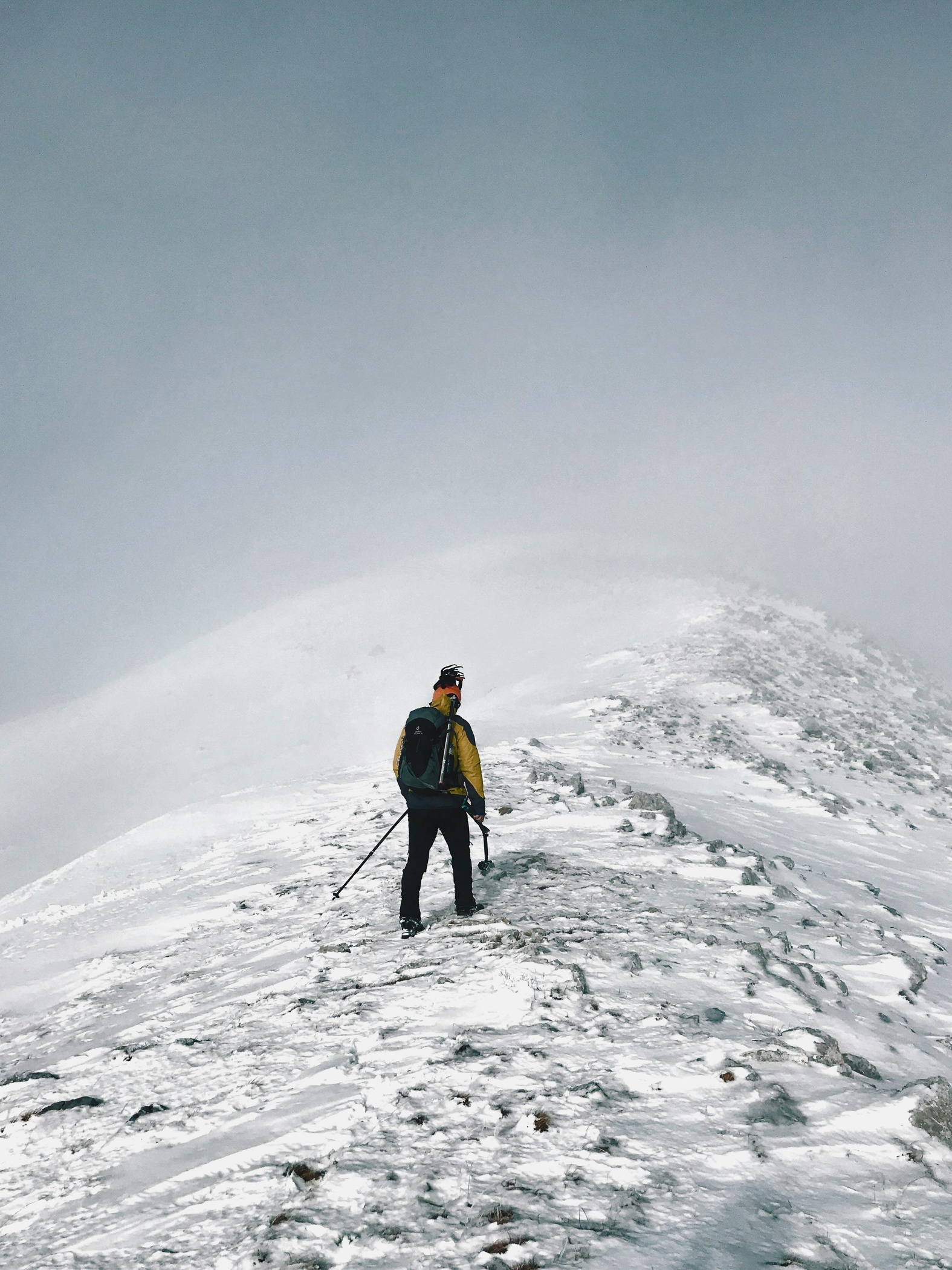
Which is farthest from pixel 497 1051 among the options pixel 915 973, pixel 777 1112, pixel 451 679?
pixel 915 973

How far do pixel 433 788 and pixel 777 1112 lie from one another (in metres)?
4.03

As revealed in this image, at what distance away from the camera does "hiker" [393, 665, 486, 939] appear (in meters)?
7.37

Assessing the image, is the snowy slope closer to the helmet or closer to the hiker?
the helmet

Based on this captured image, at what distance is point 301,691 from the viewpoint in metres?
38.5

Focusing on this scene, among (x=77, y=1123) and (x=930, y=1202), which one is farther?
(x=77, y=1123)

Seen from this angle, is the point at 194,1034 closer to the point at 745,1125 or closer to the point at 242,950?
the point at 242,950

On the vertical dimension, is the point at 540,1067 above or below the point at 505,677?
below

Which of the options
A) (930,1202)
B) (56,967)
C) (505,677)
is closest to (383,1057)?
(930,1202)

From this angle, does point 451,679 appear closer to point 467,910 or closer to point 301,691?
point 467,910

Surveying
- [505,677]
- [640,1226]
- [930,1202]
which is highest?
[505,677]

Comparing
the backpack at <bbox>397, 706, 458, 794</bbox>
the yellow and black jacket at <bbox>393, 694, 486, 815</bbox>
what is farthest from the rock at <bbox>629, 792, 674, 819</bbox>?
the backpack at <bbox>397, 706, 458, 794</bbox>

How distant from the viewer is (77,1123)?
506cm

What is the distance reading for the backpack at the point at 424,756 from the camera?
734 centimetres

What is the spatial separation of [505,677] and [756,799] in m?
19.9
